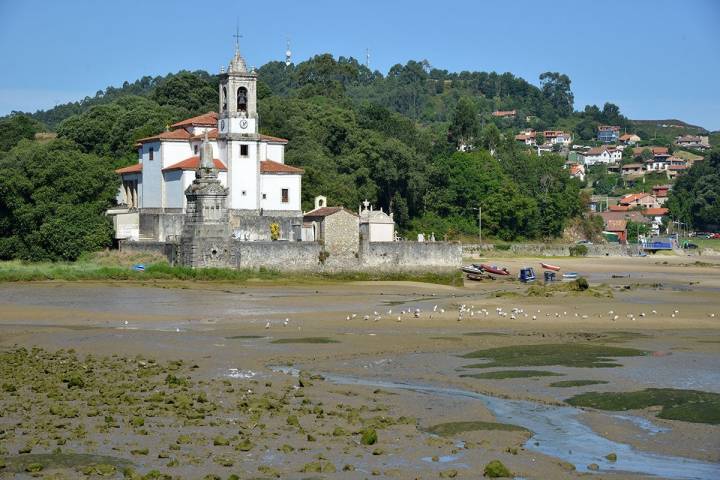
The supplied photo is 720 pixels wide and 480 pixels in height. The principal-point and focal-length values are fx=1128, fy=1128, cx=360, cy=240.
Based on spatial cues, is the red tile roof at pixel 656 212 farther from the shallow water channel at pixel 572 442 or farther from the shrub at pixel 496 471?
the shrub at pixel 496 471

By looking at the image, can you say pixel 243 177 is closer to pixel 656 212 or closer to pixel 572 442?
pixel 572 442

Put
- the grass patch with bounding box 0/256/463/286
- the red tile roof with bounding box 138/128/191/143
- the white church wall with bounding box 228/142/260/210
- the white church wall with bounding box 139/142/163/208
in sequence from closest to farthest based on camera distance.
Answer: the grass patch with bounding box 0/256/463/286
the white church wall with bounding box 228/142/260/210
the white church wall with bounding box 139/142/163/208
the red tile roof with bounding box 138/128/191/143

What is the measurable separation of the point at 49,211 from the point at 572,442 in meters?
45.2

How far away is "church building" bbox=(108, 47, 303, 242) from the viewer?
60.2 meters

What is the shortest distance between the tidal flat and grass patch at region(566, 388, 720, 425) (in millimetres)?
56

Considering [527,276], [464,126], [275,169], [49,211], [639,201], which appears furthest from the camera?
[639,201]

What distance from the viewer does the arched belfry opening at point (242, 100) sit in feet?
199

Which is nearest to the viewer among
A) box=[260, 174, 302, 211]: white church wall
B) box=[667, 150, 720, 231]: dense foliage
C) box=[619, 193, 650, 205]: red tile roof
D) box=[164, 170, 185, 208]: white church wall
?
box=[164, 170, 185, 208]: white church wall

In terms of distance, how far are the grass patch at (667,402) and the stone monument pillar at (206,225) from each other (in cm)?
3404

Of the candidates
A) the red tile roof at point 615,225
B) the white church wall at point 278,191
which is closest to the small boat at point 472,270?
the white church wall at point 278,191

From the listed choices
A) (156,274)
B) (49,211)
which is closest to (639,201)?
(49,211)

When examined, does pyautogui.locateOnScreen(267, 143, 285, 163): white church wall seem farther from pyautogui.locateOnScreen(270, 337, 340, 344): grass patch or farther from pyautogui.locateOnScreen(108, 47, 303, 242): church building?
pyautogui.locateOnScreen(270, 337, 340, 344): grass patch

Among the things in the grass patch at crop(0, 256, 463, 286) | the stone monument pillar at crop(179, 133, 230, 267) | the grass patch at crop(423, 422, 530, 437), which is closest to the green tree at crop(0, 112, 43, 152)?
the grass patch at crop(0, 256, 463, 286)

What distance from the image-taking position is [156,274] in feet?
171
